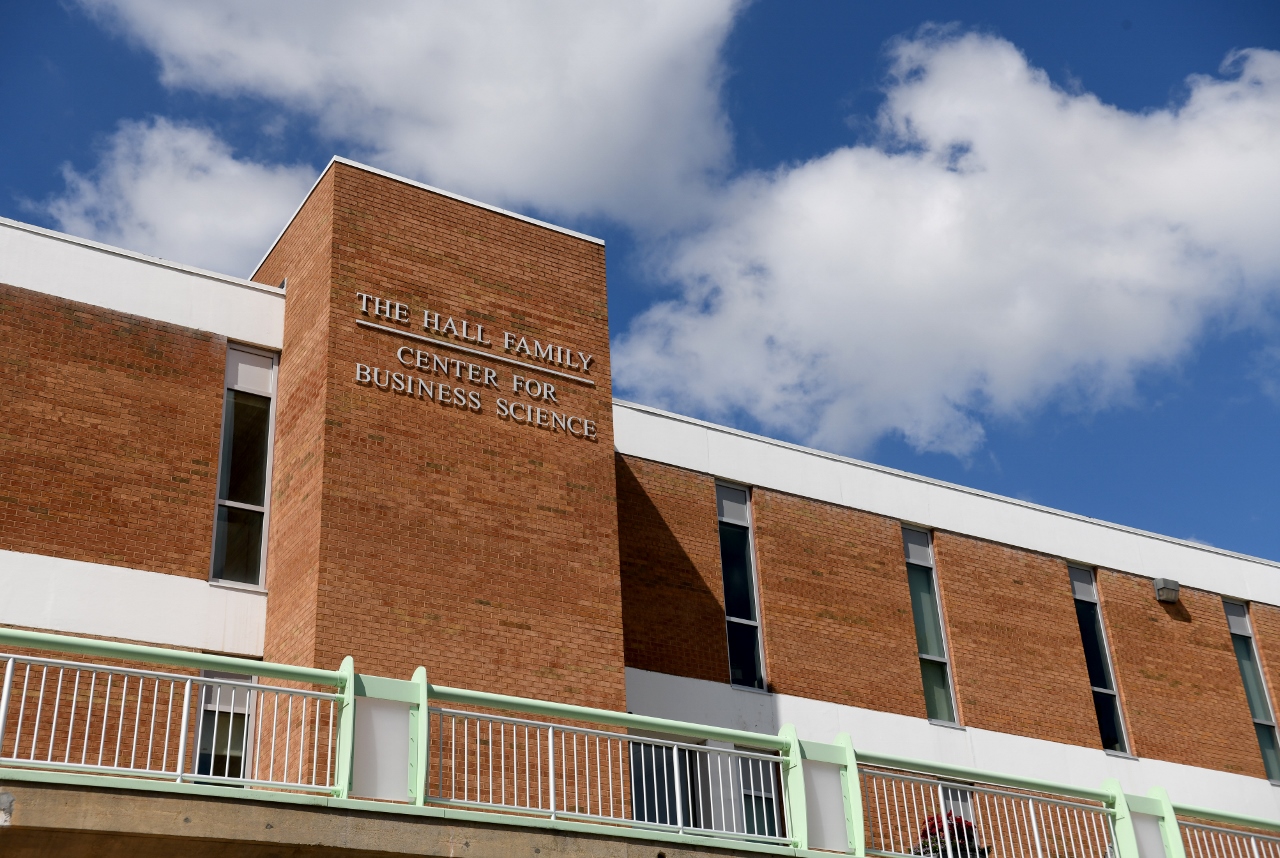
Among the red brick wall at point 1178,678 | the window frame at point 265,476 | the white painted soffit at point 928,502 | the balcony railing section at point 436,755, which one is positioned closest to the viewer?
the balcony railing section at point 436,755

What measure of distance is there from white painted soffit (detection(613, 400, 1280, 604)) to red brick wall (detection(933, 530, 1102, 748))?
17.9 inches

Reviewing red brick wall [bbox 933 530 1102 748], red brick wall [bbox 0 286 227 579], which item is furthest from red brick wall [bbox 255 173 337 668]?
red brick wall [bbox 933 530 1102 748]

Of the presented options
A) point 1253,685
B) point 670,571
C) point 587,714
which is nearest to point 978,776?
point 587,714

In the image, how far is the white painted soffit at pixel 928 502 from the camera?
65.9 ft

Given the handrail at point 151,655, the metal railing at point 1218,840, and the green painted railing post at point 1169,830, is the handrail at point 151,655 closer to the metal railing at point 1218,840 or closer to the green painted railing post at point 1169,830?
the green painted railing post at point 1169,830

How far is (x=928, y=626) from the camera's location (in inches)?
845

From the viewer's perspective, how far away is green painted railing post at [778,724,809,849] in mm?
12406

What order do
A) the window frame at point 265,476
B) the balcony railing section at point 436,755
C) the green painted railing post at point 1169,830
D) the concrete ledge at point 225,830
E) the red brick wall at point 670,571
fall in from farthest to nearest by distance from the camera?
the red brick wall at point 670,571
the window frame at point 265,476
the green painted railing post at point 1169,830
the balcony railing section at point 436,755
the concrete ledge at point 225,830

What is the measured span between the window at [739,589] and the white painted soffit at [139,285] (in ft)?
22.2

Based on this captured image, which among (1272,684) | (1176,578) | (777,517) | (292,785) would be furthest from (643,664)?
(1272,684)

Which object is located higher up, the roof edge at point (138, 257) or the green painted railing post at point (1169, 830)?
the roof edge at point (138, 257)

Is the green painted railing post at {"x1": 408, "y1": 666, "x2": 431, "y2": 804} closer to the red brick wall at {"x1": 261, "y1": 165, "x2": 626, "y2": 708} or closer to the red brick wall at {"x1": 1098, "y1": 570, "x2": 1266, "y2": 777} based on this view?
the red brick wall at {"x1": 261, "y1": 165, "x2": 626, "y2": 708}

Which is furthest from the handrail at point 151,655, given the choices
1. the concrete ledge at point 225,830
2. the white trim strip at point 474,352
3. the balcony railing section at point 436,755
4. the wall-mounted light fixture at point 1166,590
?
the wall-mounted light fixture at point 1166,590

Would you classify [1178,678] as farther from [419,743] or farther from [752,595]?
[419,743]
